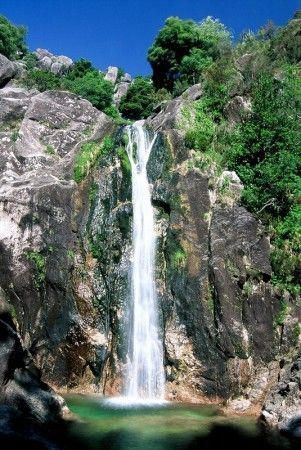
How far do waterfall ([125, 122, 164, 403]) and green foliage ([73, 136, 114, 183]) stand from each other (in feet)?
3.77

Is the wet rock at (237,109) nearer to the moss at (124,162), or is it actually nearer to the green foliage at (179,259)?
the moss at (124,162)

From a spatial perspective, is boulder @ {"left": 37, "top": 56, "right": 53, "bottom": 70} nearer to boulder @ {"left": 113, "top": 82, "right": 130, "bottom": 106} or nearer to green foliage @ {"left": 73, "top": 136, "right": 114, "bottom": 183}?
boulder @ {"left": 113, "top": 82, "right": 130, "bottom": 106}

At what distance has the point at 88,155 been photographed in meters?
19.7

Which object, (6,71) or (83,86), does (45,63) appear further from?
(6,71)

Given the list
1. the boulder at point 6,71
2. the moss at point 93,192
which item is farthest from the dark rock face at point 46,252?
the boulder at point 6,71

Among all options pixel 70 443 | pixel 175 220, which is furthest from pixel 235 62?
pixel 70 443

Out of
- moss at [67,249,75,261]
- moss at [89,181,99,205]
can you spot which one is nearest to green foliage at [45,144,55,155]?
moss at [89,181,99,205]

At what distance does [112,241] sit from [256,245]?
16.6 feet

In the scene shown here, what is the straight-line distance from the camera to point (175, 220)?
17219 millimetres

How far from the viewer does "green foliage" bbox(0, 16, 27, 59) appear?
145 ft

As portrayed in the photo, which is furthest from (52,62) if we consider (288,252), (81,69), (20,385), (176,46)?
(20,385)

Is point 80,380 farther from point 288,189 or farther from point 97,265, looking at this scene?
point 288,189

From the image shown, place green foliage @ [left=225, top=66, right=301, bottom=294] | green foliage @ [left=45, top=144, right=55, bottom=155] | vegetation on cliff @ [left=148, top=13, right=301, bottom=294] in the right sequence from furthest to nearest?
green foliage @ [left=45, top=144, right=55, bottom=155], vegetation on cliff @ [left=148, top=13, right=301, bottom=294], green foliage @ [left=225, top=66, right=301, bottom=294]

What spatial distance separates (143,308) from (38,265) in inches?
158
